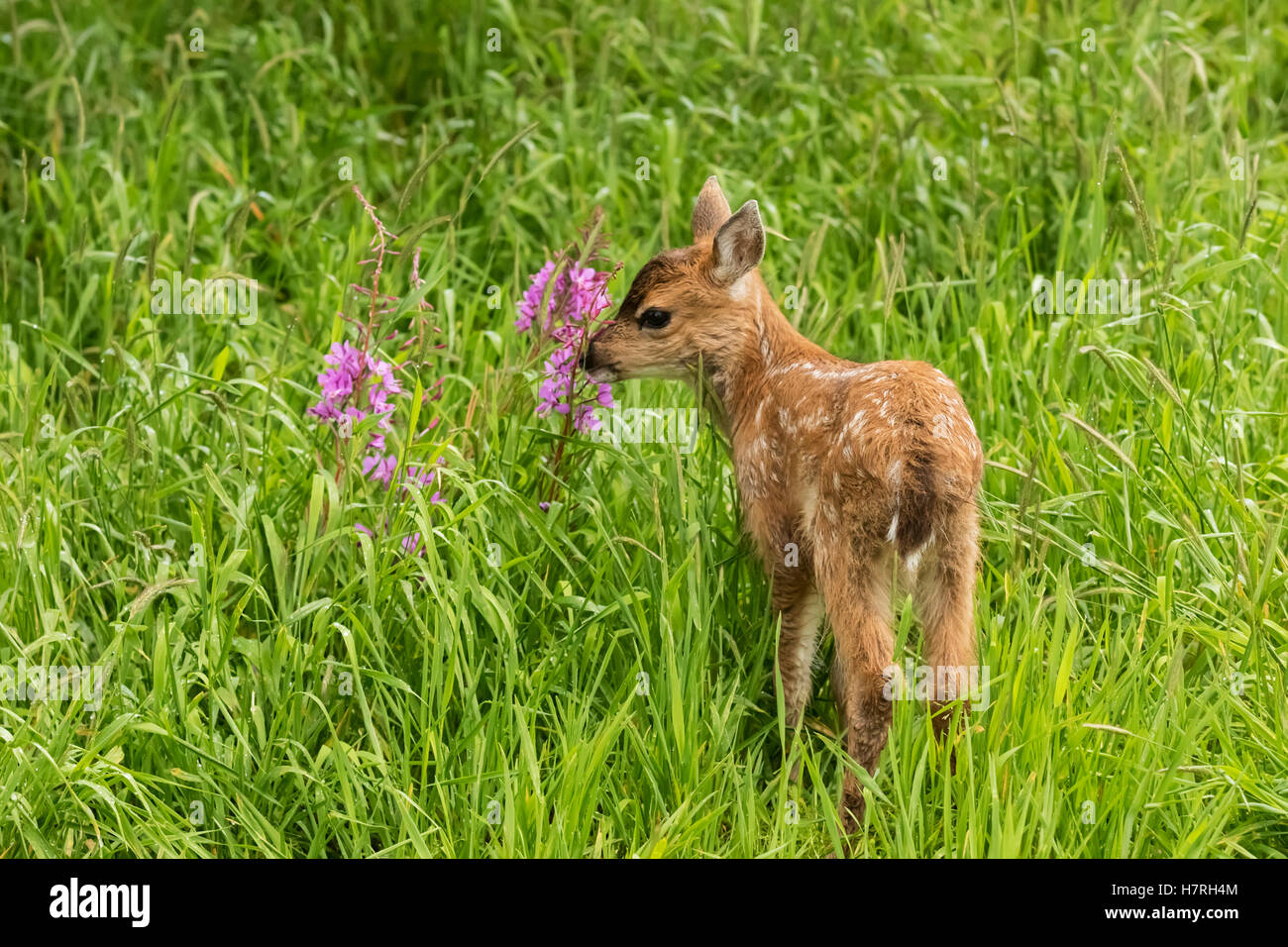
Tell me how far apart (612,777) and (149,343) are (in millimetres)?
2730

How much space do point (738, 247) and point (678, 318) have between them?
0.95ft

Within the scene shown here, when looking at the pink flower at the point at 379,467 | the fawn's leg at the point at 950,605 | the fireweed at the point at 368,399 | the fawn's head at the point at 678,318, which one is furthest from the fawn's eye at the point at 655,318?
the fawn's leg at the point at 950,605

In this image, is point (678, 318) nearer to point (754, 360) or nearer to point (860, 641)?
point (754, 360)

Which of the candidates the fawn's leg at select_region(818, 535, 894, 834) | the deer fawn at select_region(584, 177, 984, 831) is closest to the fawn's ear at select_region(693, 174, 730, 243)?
the deer fawn at select_region(584, 177, 984, 831)

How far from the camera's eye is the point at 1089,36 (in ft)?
23.6

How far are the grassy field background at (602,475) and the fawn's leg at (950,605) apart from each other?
131mm

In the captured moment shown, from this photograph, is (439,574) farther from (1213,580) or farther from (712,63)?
(712,63)

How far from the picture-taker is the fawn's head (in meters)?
4.79

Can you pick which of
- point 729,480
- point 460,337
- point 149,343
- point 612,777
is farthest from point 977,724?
point 149,343

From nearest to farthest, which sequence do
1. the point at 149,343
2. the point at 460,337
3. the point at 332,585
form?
the point at 332,585, the point at 149,343, the point at 460,337

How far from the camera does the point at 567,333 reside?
4910 millimetres

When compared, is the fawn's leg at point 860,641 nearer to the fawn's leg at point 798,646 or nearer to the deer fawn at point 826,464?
the deer fawn at point 826,464

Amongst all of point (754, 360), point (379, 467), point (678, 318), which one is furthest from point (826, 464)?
point (379, 467)

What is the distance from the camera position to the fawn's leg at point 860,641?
13.3ft
